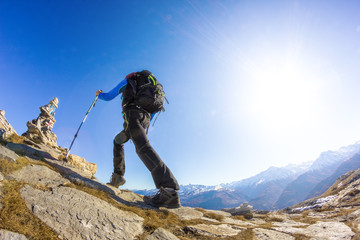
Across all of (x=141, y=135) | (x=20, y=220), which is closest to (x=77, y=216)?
(x=20, y=220)

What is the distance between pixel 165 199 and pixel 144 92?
377cm

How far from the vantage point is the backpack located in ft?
20.0

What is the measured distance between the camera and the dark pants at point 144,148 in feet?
16.4

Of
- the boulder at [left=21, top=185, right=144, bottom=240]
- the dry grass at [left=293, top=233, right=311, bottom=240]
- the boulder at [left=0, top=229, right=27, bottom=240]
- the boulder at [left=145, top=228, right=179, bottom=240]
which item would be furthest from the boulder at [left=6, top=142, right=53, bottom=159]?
the dry grass at [left=293, top=233, right=311, bottom=240]

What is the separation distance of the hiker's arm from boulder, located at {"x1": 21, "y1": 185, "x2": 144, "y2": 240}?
4059mm

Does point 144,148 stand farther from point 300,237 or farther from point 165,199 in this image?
point 300,237

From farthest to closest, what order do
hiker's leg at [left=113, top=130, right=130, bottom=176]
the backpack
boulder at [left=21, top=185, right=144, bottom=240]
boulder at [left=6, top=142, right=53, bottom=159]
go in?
1. hiker's leg at [left=113, top=130, right=130, bottom=176]
2. the backpack
3. boulder at [left=6, top=142, right=53, bottom=159]
4. boulder at [left=21, top=185, right=144, bottom=240]

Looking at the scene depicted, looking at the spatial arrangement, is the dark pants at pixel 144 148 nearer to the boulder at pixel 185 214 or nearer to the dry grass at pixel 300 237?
the boulder at pixel 185 214

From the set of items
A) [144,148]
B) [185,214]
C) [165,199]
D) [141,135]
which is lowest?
[185,214]

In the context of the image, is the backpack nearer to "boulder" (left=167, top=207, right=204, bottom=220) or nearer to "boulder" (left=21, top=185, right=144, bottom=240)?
"boulder" (left=21, top=185, right=144, bottom=240)

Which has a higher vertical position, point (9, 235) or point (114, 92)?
point (114, 92)

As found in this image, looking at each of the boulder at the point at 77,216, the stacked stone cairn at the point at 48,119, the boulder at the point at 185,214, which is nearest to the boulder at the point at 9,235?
the boulder at the point at 77,216

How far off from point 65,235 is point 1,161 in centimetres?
239

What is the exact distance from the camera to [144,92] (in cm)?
615
